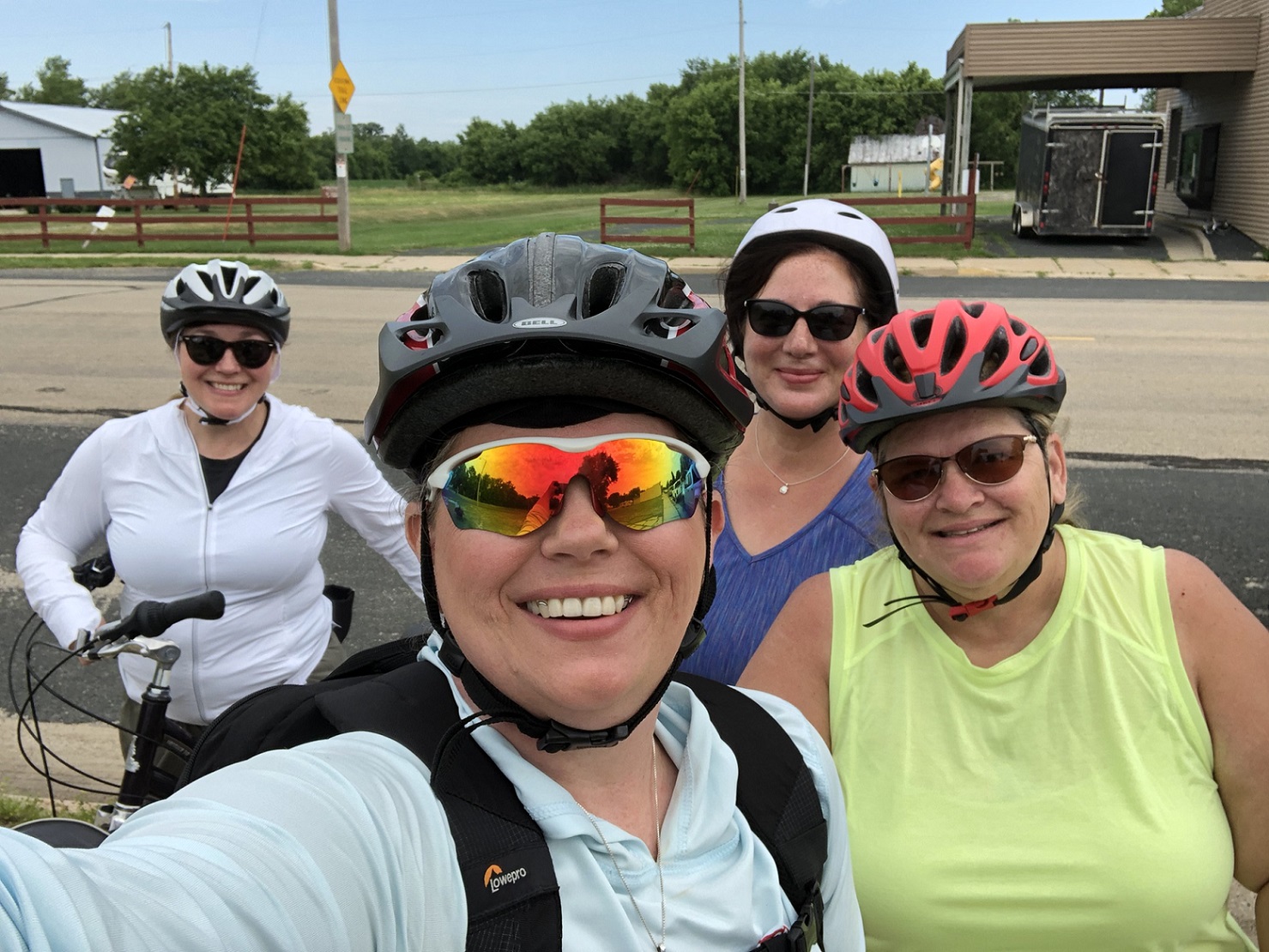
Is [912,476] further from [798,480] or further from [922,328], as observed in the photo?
[798,480]

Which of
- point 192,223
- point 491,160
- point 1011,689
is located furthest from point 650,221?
point 491,160

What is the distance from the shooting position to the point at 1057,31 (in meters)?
26.4

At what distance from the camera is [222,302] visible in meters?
3.87

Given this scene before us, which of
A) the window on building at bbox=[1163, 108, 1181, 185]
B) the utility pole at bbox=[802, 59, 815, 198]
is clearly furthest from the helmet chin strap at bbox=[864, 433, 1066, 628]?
the utility pole at bbox=[802, 59, 815, 198]

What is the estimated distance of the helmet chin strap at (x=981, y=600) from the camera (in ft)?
7.61

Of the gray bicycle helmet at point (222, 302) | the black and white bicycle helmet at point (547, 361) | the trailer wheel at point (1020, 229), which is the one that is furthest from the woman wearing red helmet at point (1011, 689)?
the trailer wheel at point (1020, 229)

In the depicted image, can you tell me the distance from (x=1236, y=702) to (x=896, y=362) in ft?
3.14

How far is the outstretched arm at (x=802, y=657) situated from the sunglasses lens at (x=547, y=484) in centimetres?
96

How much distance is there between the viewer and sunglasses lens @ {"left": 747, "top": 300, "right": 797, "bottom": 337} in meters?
3.10

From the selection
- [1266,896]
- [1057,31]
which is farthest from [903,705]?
[1057,31]

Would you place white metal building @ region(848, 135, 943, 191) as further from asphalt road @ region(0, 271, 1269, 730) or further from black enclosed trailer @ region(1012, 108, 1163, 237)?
asphalt road @ region(0, 271, 1269, 730)

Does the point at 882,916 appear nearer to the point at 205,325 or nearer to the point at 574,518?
the point at 574,518

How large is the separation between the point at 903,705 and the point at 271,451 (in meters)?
2.48

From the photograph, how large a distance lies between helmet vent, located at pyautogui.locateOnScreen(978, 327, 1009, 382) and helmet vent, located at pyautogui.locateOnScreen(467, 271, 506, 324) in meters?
1.23
